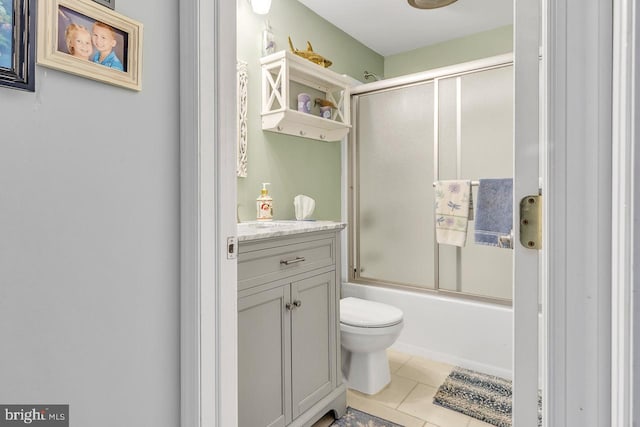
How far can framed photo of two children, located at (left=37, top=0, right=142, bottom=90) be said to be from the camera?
0.74 m

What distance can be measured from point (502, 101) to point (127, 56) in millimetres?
2160

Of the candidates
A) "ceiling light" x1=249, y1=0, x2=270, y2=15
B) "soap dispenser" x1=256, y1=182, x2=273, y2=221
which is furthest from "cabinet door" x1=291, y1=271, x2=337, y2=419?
"ceiling light" x1=249, y1=0, x2=270, y2=15

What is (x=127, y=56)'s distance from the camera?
0.86 meters

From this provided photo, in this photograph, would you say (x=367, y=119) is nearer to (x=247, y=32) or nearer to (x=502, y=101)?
(x=502, y=101)

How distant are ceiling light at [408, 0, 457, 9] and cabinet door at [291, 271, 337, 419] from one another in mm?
1828

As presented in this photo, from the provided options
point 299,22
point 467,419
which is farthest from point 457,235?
point 299,22

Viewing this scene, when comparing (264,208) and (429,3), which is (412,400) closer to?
(264,208)

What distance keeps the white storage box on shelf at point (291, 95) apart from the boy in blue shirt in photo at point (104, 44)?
46.7 inches

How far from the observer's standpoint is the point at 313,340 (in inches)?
63.7

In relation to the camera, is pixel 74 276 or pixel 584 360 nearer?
pixel 584 360

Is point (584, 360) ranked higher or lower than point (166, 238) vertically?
lower

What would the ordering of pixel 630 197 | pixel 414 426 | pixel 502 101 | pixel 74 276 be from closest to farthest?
pixel 630 197, pixel 74 276, pixel 414 426, pixel 502 101

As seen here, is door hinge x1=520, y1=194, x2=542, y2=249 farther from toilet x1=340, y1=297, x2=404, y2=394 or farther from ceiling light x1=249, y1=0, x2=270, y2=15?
ceiling light x1=249, y1=0, x2=270, y2=15

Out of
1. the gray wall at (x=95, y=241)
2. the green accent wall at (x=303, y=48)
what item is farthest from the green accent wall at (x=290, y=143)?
the gray wall at (x=95, y=241)
